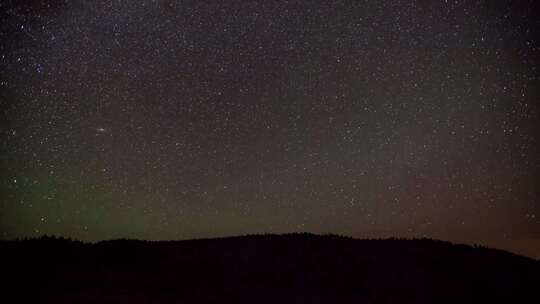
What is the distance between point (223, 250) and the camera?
1555 cm

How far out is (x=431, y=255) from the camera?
1616cm

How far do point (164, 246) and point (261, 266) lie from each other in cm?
360

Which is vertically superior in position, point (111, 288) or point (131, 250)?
point (131, 250)

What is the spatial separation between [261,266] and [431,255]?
5.66 metres

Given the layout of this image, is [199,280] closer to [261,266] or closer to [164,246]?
[261,266]

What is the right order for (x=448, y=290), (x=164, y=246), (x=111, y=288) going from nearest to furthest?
(x=111, y=288)
(x=448, y=290)
(x=164, y=246)

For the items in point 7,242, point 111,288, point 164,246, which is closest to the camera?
point 111,288

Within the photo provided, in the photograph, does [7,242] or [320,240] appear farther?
[320,240]

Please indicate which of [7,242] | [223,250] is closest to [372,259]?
[223,250]

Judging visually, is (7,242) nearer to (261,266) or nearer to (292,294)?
(261,266)

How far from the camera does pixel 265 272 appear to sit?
44.9 feet

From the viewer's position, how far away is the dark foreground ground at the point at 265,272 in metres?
11.3

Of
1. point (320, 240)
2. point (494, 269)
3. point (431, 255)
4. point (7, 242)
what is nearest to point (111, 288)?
point (7, 242)

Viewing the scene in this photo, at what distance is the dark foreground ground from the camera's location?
11281mm
